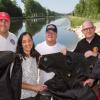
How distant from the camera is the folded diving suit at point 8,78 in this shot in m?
4.61

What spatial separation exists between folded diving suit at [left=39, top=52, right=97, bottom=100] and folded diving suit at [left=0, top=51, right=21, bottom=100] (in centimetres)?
45

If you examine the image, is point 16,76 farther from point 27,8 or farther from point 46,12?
point 46,12

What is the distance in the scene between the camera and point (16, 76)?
15.3 feet

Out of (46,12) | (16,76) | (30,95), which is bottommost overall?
(46,12)

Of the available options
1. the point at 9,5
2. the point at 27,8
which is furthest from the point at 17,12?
the point at 27,8

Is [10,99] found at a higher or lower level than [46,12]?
higher

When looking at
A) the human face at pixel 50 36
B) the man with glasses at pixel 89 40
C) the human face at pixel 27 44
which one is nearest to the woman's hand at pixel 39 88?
the human face at pixel 27 44

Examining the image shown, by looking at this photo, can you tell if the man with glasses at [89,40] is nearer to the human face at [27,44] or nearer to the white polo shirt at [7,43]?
the white polo shirt at [7,43]

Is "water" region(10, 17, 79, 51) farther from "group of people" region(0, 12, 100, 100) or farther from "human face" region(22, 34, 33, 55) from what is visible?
"human face" region(22, 34, 33, 55)

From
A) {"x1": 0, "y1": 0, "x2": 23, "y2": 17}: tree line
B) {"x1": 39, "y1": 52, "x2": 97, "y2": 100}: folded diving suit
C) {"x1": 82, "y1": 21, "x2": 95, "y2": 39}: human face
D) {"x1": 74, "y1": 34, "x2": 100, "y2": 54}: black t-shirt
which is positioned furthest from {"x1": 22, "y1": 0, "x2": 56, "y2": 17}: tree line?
{"x1": 39, "y1": 52, "x2": 97, "y2": 100}: folded diving suit

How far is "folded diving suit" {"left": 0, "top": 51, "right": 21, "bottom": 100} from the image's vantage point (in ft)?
15.1

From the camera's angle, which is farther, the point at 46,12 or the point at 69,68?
the point at 46,12

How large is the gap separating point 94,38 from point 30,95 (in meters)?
1.89

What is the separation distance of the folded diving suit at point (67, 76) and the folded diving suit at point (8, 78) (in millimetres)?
452
